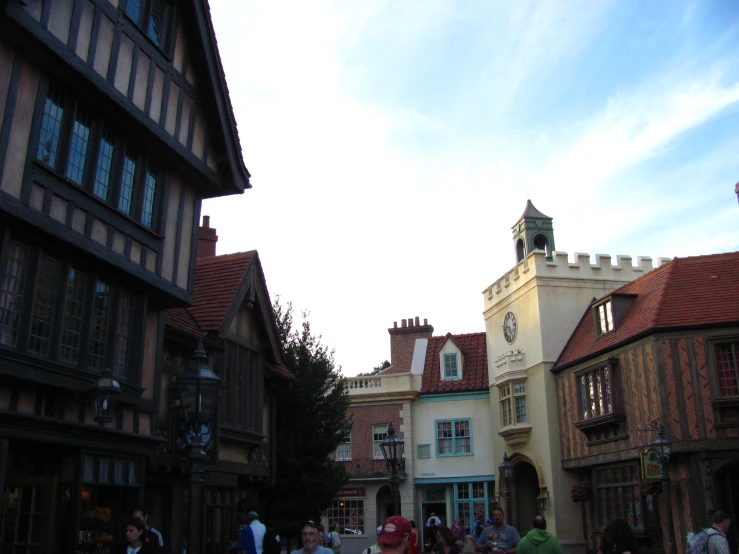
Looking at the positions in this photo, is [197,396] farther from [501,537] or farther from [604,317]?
[604,317]

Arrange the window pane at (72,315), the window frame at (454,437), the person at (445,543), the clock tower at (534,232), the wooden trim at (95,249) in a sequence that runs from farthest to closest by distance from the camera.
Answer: the window frame at (454,437) → the clock tower at (534,232) → the window pane at (72,315) → the wooden trim at (95,249) → the person at (445,543)

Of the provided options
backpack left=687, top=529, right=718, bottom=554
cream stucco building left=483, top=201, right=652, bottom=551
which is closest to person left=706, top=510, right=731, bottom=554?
backpack left=687, top=529, right=718, bottom=554

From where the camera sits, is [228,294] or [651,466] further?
[651,466]

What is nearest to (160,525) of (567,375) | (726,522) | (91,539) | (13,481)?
(91,539)

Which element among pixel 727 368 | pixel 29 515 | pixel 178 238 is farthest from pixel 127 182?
pixel 727 368

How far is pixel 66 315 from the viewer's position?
11.0 meters

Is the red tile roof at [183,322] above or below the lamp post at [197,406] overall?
above

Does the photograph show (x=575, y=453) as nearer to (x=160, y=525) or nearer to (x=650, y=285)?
(x=650, y=285)

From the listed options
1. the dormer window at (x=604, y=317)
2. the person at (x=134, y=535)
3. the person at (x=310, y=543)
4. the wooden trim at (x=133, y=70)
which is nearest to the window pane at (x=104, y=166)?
the wooden trim at (x=133, y=70)

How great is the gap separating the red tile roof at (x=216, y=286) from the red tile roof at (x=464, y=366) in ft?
64.6

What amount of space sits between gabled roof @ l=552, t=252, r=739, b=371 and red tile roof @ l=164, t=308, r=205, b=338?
1399cm

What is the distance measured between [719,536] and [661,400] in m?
13.9

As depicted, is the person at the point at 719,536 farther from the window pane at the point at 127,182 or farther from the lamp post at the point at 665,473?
the lamp post at the point at 665,473

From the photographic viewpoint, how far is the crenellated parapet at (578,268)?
30734 millimetres
